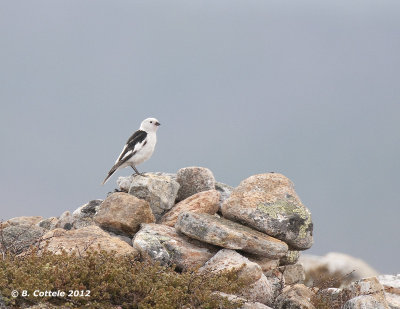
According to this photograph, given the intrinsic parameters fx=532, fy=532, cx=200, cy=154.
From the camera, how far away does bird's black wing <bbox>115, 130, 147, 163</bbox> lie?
14.1 meters

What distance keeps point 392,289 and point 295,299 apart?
5364 mm

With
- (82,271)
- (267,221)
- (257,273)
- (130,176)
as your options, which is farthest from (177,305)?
(130,176)

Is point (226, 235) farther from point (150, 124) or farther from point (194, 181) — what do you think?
point (150, 124)

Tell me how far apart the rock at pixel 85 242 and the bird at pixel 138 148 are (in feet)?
11.6

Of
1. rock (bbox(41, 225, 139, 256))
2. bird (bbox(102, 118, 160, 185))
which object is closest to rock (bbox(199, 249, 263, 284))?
rock (bbox(41, 225, 139, 256))

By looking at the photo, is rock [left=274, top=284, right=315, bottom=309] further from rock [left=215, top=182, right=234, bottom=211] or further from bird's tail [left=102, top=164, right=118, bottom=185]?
bird's tail [left=102, top=164, right=118, bottom=185]

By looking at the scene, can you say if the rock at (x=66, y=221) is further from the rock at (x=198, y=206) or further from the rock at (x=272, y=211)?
the rock at (x=272, y=211)

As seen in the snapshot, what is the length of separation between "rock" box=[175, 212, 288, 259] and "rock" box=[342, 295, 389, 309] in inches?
71.0

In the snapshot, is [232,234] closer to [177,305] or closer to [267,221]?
[267,221]

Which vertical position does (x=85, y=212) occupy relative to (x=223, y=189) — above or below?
below

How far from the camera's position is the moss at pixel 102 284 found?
694 centimetres

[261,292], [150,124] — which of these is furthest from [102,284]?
Result: [150,124]

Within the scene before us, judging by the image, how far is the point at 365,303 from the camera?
9500 millimetres

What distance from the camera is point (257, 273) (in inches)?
394
